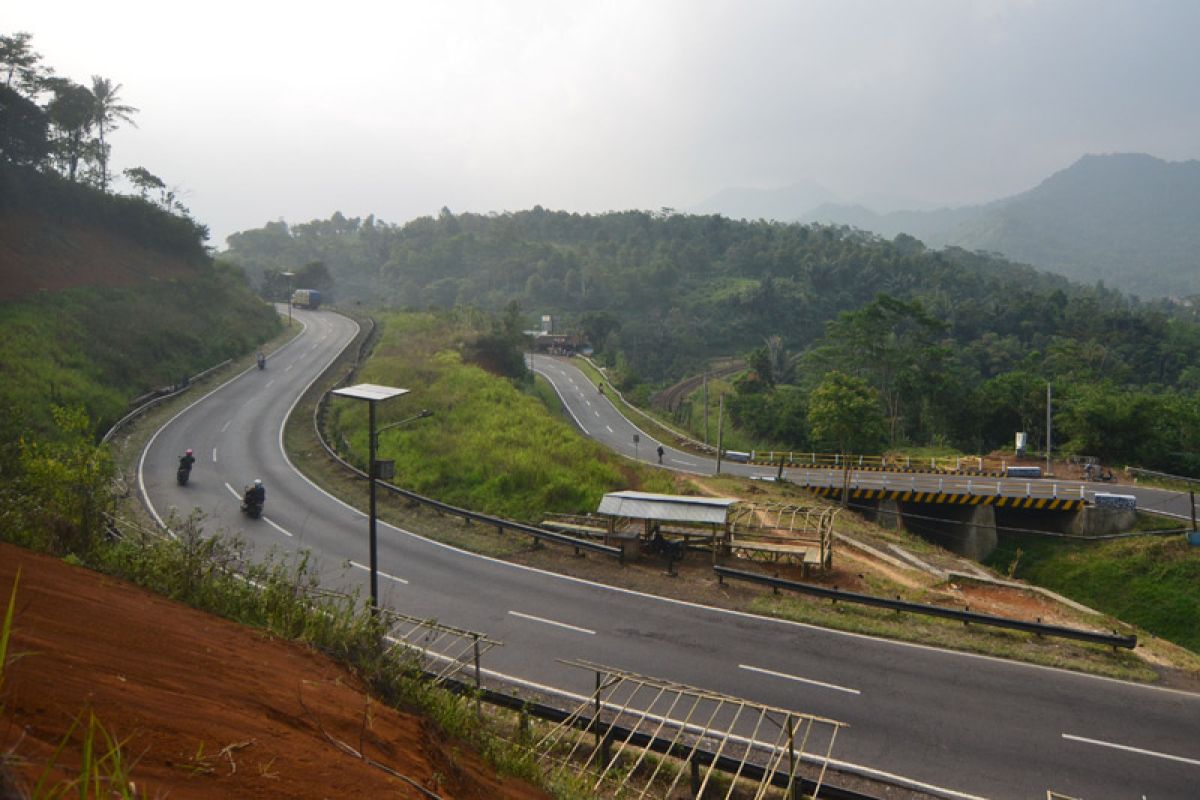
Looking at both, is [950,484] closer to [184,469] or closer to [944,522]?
[944,522]

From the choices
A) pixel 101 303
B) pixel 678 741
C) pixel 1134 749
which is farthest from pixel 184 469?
pixel 1134 749

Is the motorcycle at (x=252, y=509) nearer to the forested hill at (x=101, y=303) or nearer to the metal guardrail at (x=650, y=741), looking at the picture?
the forested hill at (x=101, y=303)

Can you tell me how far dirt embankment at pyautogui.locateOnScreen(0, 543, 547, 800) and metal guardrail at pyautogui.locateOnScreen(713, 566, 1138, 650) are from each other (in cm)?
1243

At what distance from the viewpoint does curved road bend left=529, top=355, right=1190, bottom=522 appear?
35906 millimetres

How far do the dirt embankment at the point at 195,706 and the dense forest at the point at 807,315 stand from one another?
33928 millimetres

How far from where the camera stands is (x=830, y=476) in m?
41.7

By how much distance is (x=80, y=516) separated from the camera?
41.2 feet

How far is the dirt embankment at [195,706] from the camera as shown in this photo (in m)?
4.63

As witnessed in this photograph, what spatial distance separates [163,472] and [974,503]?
37297 mm

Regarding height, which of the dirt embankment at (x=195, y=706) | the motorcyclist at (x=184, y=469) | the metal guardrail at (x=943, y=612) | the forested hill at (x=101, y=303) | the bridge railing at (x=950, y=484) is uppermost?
the forested hill at (x=101, y=303)

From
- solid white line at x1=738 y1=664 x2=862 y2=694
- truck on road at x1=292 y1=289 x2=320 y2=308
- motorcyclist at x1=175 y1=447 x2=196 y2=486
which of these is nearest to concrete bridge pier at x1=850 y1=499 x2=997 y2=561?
solid white line at x1=738 y1=664 x2=862 y2=694

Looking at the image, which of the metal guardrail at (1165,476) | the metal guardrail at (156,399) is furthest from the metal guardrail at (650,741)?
the metal guardrail at (1165,476)

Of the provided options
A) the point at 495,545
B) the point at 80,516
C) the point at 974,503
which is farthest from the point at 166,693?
the point at 974,503

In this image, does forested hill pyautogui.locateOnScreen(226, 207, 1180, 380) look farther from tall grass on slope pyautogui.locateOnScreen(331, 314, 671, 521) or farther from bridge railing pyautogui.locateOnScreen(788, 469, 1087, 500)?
bridge railing pyautogui.locateOnScreen(788, 469, 1087, 500)
